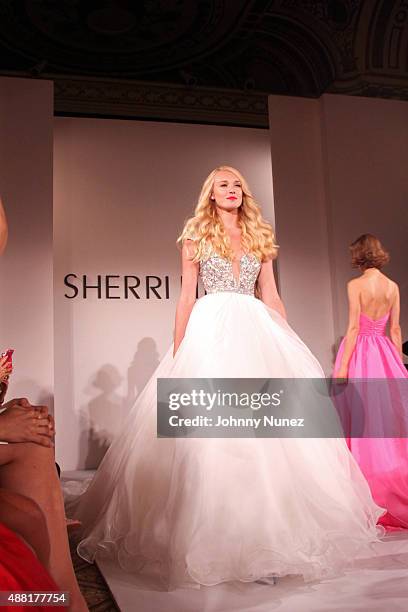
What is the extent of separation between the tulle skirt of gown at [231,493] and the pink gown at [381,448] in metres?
0.70

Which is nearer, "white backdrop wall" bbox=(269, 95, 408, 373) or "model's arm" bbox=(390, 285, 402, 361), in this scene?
"model's arm" bbox=(390, 285, 402, 361)

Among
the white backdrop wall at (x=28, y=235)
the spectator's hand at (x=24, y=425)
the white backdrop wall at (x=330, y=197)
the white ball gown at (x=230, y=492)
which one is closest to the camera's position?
the spectator's hand at (x=24, y=425)

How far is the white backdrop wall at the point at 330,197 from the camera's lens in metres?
7.04

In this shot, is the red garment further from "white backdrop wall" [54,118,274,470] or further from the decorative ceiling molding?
the decorative ceiling molding

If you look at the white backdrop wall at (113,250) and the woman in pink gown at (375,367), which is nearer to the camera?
the woman in pink gown at (375,367)

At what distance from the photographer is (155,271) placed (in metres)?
7.26

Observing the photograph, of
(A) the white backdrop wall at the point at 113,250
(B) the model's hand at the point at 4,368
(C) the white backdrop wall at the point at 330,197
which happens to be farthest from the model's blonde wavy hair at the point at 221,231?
(A) the white backdrop wall at the point at 113,250

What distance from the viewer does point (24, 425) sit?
1.45m

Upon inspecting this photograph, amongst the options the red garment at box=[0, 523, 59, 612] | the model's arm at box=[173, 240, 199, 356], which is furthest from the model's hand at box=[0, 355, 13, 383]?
the model's arm at box=[173, 240, 199, 356]

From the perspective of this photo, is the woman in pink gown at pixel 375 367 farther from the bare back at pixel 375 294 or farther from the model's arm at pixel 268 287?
the model's arm at pixel 268 287

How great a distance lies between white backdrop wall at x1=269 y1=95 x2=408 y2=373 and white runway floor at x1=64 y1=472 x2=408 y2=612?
15.0 feet

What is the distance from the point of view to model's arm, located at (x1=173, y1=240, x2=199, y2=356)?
3.32 meters

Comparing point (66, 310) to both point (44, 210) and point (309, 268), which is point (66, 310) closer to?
point (44, 210)

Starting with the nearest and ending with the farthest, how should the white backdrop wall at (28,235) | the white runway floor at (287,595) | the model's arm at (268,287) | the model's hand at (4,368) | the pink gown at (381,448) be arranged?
the model's hand at (4,368) < the white runway floor at (287,595) < the model's arm at (268,287) < the pink gown at (381,448) < the white backdrop wall at (28,235)
